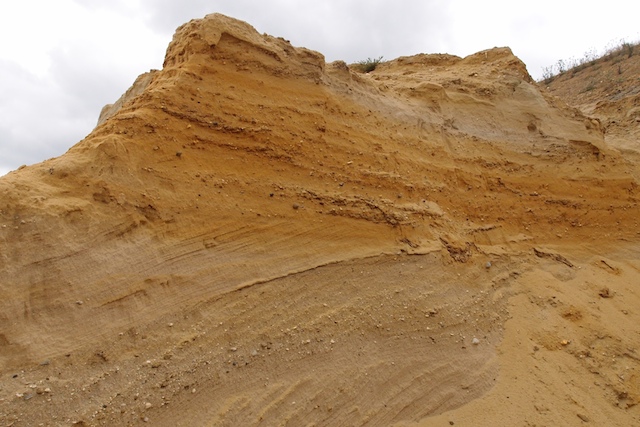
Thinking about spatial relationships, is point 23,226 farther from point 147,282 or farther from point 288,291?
point 288,291

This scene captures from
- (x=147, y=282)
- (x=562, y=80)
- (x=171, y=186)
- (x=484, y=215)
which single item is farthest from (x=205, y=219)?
(x=562, y=80)

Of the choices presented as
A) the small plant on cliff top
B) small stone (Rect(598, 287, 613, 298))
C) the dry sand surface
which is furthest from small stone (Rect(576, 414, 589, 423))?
the small plant on cliff top

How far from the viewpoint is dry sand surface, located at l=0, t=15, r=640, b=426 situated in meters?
3.79

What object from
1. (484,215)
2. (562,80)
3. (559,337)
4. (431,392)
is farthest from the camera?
(562,80)

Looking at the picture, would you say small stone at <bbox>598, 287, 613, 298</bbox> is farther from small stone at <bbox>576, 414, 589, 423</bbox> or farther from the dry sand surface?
small stone at <bbox>576, 414, 589, 423</bbox>

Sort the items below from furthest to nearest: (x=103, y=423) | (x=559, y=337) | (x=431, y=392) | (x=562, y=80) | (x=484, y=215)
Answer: (x=562, y=80) → (x=484, y=215) → (x=559, y=337) → (x=431, y=392) → (x=103, y=423)

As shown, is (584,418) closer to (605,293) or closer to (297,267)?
(605,293)

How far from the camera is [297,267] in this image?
4.77 m

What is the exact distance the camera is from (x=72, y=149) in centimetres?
473

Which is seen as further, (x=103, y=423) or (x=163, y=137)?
(x=163, y=137)

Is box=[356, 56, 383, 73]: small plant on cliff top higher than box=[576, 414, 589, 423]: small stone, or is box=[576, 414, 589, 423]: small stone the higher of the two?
box=[356, 56, 383, 73]: small plant on cliff top

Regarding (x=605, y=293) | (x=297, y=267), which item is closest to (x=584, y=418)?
(x=605, y=293)

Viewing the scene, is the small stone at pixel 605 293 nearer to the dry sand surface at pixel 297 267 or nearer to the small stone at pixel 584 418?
the dry sand surface at pixel 297 267

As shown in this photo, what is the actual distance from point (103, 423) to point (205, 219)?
Result: 1866mm
